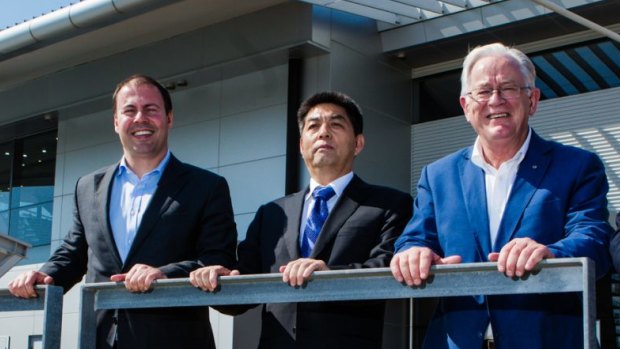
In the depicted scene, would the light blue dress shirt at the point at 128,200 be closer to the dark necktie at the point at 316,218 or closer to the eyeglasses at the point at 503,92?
the dark necktie at the point at 316,218

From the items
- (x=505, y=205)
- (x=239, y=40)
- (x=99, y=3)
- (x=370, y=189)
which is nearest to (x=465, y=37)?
(x=239, y=40)

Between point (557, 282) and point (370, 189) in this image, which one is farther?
point (370, 189)

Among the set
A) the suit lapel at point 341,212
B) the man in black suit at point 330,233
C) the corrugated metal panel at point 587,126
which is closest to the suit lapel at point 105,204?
the man in black suit at point 330,233

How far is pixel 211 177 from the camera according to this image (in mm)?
4262

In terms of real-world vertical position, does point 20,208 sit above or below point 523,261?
above

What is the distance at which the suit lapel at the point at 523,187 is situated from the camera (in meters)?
3.33

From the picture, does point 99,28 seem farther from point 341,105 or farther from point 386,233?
point 386,233

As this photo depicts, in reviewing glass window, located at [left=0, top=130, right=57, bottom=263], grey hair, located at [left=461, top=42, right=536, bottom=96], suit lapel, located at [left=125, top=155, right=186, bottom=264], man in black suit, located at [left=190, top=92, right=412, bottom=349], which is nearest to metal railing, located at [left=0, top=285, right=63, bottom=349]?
suit lapel, located at [left=125, top=155, right=186, bottom=264]

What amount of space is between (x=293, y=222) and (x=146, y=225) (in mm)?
581

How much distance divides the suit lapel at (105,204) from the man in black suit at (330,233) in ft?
1.67

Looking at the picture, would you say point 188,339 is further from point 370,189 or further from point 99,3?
point 99,3

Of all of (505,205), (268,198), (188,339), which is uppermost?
(268,198)

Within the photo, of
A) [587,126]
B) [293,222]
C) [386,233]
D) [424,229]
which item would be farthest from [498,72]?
[587,126]

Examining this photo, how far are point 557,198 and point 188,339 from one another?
4.76 ft
